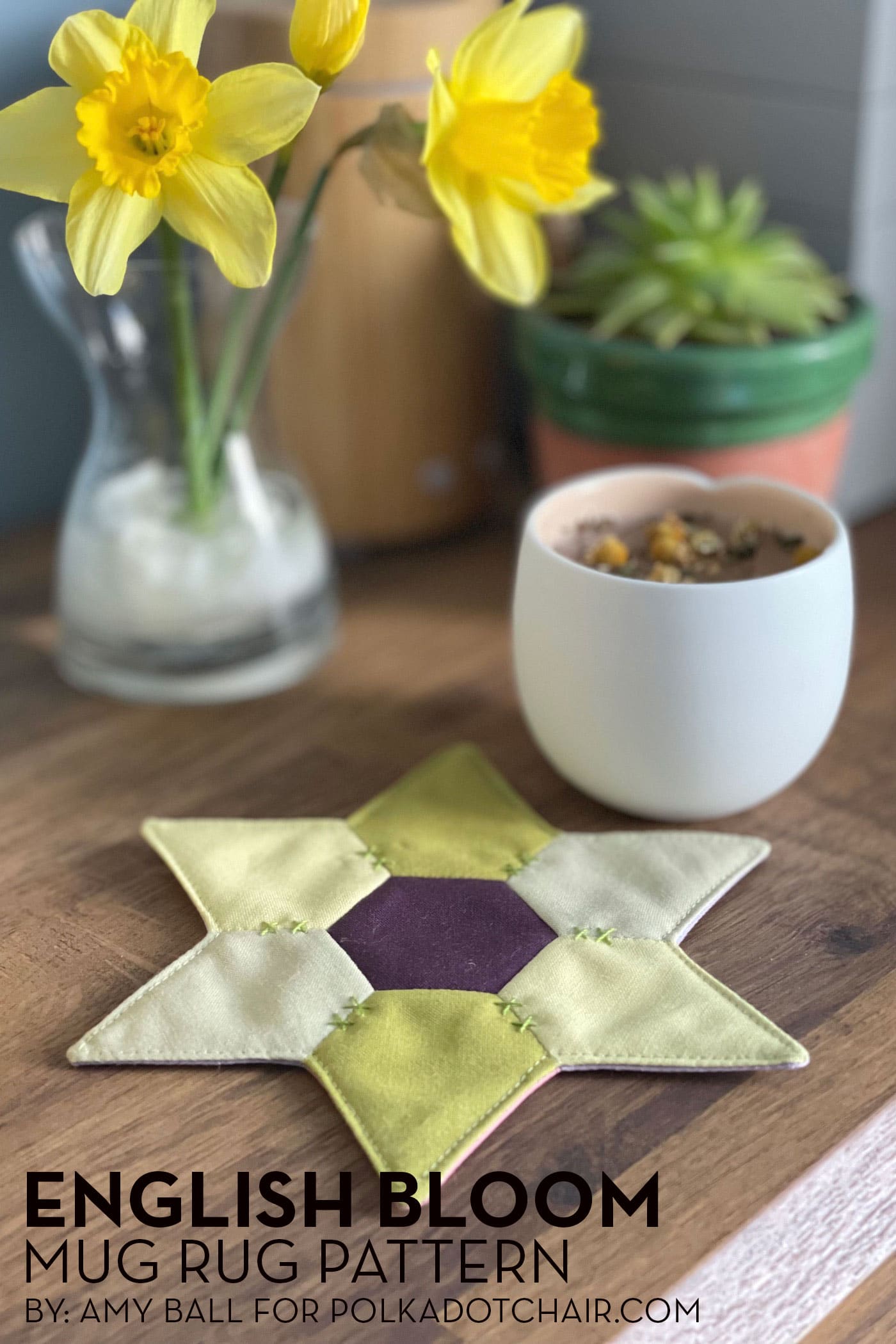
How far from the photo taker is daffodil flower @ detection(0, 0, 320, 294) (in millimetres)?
460

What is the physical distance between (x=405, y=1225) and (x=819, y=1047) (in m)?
0.16

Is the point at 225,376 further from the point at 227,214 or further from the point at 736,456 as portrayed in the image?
the point at 736,456

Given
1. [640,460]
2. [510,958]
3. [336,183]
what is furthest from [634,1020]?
[336,183]

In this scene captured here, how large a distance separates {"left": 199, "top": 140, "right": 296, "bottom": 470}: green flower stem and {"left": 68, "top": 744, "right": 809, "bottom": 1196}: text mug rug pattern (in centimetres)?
19

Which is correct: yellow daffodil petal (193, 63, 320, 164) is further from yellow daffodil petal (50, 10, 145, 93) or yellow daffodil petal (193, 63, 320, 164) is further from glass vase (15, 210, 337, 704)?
glass vase (15, 210, 337, 704)

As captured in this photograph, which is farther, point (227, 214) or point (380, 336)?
point (380, 336)

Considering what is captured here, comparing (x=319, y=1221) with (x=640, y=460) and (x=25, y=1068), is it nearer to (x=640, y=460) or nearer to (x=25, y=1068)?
(x=25, y=1068)

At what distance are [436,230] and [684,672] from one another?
36cm

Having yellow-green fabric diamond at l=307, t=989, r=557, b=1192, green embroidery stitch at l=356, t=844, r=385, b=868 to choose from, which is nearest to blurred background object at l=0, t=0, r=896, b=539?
green embroidery stitch at l=356, t=844, r=385, b=868

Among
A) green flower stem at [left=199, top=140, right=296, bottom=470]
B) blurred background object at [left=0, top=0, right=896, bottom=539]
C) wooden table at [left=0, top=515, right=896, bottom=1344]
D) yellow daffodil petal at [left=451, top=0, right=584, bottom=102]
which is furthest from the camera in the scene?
blurred background object at [left=0, top=0, right=896, bottom=539]

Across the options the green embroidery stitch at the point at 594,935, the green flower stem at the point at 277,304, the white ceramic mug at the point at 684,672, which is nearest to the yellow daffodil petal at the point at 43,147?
the green flower stem at the point at 277,304

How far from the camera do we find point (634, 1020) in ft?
1.54

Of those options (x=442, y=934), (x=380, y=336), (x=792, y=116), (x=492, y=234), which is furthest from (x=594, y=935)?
(x=792, y=116)

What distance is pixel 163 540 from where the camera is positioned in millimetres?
653
